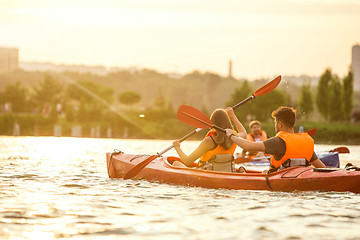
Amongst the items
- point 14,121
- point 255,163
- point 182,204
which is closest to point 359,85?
point 14,121

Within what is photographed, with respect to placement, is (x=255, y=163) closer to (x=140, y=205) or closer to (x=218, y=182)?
(x=218, y=182)

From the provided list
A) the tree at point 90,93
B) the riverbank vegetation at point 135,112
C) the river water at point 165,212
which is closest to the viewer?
the river water at point 165,212

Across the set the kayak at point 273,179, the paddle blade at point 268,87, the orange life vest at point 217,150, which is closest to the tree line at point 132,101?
the paddle blade at point 268,87

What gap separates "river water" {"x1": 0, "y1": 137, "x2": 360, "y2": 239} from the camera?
19.6 ft

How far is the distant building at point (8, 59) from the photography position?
153875mm

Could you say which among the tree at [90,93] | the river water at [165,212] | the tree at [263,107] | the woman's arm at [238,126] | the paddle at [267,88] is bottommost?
the river water at [165,212]

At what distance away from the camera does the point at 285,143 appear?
27.2 feet

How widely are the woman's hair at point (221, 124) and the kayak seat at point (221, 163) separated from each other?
23cm

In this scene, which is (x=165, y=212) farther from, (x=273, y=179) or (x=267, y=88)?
(x=267, y=88)

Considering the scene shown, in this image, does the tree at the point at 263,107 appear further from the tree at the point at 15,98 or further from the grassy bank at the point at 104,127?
the tree at the point at 15,98

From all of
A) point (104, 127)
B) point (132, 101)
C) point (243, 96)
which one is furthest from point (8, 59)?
point (243, 96)

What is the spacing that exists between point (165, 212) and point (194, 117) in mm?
2535

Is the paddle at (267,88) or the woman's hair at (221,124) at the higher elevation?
the paddle at (267,88)

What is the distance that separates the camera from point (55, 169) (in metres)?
13.7
